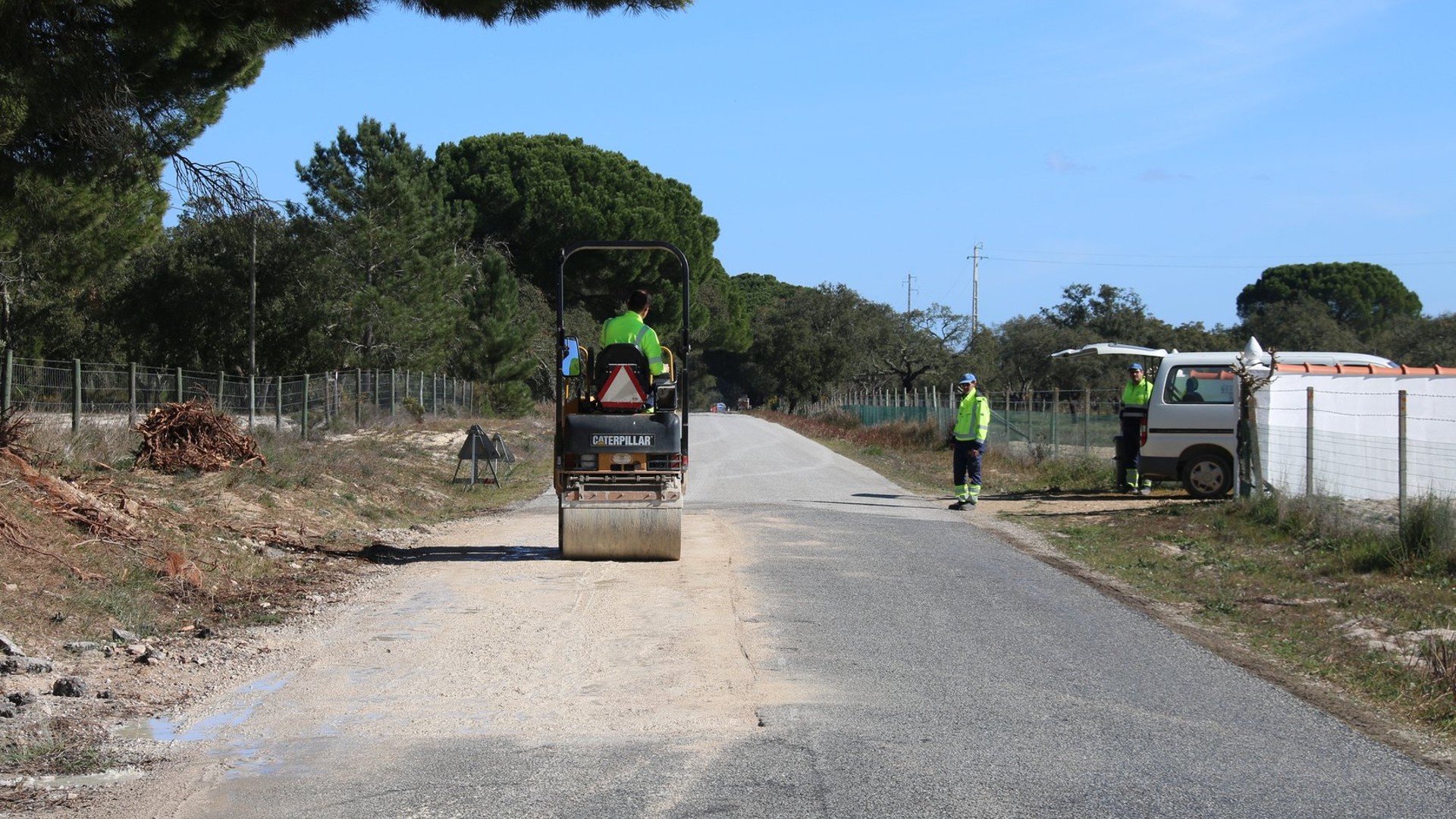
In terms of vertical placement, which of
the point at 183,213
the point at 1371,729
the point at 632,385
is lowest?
the point at 1371,729

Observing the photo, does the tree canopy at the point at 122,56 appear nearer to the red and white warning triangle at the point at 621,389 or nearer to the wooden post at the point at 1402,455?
the red and white warning triangle at the point at 621,389

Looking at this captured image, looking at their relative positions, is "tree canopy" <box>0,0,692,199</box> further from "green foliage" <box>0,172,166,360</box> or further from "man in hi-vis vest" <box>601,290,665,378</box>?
"man in hi-vis vest" <box>601,290,665,378</box>

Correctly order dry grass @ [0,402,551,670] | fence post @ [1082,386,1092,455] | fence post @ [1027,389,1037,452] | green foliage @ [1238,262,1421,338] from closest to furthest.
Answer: dry grass @ [0,402,551,670]
fence post @ [1082,386,1092,455]
fence post @ [1027,389,1037,452]
green foliage @ [1238,262,1421,338]

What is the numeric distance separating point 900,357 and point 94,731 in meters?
78.2

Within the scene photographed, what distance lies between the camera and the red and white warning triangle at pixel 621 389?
1160 centimetres

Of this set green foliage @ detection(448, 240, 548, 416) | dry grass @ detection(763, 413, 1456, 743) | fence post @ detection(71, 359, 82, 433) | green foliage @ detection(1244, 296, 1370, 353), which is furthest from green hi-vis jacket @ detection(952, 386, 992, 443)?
green foliage @ detection(1244, 296, 1370, 353)

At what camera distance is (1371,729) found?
259 inches

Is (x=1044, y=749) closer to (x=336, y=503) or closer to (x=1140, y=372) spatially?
(x=336, y=503)

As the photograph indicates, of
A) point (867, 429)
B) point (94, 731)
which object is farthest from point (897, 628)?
point (867, 429)

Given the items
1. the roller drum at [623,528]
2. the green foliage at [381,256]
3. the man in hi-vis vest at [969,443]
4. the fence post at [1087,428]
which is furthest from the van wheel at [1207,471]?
the green foliage at [381,256]

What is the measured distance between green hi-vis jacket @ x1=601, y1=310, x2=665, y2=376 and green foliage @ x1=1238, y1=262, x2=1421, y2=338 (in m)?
81.6

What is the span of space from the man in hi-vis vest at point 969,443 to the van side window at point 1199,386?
9.00 feet

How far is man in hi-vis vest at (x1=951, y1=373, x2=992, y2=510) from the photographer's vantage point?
1827 centimetres

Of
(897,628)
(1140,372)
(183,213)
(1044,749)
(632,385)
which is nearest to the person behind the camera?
(1044,749)
